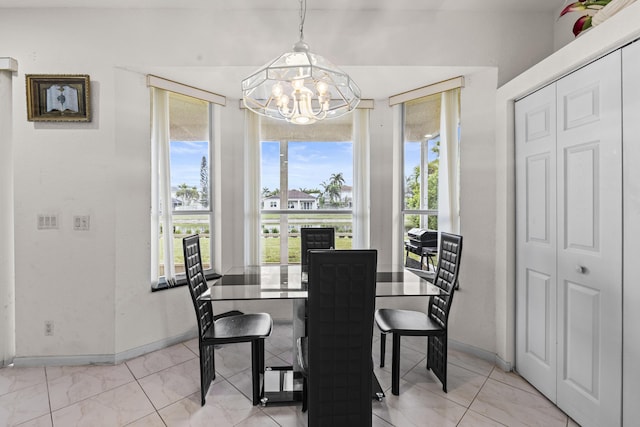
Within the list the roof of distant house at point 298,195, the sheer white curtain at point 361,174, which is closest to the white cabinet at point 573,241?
the sheer white curtain at point 361,174

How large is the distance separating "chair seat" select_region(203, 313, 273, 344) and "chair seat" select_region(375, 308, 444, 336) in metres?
0.83

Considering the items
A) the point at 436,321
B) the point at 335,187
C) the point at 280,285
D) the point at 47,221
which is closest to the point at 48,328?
the point at 47,221

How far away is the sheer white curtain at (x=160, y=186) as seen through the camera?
279 cm

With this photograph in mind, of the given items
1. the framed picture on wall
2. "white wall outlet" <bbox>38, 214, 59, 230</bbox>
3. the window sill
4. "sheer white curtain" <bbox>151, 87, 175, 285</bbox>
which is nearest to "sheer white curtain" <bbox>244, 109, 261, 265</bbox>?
the window sill

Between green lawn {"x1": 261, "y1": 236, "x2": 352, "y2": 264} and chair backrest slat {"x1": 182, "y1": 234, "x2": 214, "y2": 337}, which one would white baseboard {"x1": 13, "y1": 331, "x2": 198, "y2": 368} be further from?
green lawn {"x1": 261, "y1": 236, "x2": 352, "y2": 264}

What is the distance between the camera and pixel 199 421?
1.80 meters

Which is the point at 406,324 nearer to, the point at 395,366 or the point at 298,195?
the point at 395,366

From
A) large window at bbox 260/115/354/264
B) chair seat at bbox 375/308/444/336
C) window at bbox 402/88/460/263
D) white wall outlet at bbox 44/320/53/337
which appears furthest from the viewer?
large window at bbox 260/115/354/264

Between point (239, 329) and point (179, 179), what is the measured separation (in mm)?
1827

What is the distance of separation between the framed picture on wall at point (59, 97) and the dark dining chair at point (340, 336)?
7.93ft

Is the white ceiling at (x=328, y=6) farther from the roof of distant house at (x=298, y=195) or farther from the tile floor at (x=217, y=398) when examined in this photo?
the tile floor at (x=217, y=398)

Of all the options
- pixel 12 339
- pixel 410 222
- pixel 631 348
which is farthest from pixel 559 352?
pixel 12 339

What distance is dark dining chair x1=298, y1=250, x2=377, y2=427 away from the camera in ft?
4.70

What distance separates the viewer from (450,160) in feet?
9.39
